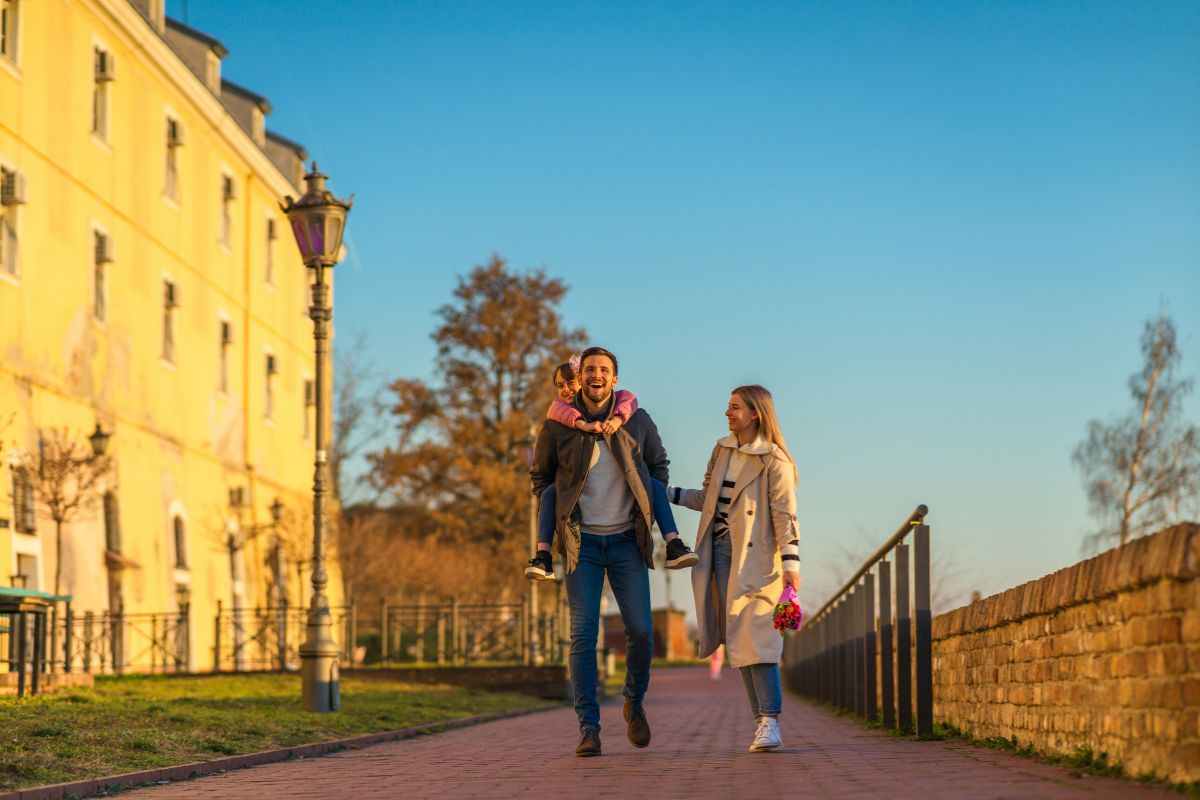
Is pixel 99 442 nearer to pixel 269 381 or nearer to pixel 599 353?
pixel 269 381

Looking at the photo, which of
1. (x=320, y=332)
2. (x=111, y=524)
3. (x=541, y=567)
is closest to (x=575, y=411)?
(x=541, y=567)

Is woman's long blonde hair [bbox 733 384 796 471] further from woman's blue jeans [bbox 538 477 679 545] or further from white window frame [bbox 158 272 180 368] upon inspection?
white window frame [bbox 158 272 180 368]

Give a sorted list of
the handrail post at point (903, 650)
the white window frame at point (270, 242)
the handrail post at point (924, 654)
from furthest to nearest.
A: 1. the white window frame at point (270, 242)
2. the handrail post at point (903, 650)
3. the handrail post at point (924, 654)

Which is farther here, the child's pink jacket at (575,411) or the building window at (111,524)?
the building window at (111,524)

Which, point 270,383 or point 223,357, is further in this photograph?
point 270,383

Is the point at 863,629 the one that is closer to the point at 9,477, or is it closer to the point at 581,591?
the point at 581,591

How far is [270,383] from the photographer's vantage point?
41.7 meters

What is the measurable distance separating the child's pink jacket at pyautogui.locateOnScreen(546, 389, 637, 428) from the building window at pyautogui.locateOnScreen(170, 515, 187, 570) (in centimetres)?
2555

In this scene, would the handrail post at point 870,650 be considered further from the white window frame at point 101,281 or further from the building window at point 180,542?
the building window at point 180,542

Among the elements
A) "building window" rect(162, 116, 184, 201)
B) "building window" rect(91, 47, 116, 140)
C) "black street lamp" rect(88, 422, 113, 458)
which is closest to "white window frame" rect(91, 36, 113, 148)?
"building window" rect(91, 47, 116, 140)

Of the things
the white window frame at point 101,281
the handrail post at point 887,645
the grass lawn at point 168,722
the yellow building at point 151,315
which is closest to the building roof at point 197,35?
the yellow building at point 151,315

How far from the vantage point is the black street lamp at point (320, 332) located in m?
16.7

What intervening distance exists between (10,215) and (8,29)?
9.04 ft

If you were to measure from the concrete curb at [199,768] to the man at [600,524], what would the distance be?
236 centimetres
